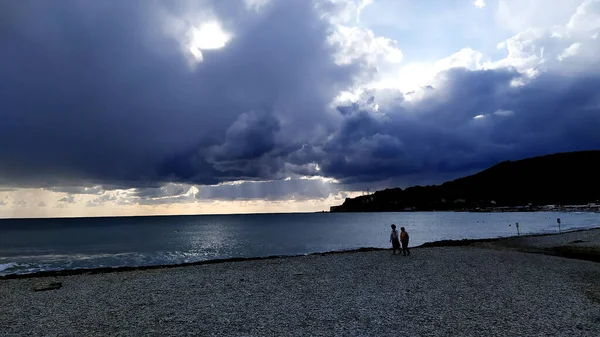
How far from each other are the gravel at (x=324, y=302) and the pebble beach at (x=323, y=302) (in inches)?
2.0

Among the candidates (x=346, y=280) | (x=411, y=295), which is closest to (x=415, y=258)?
(x=346, y=280)

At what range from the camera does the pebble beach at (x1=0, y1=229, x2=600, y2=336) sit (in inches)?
478

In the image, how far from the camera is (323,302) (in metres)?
15.5

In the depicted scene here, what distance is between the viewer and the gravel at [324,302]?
1213 centimetres

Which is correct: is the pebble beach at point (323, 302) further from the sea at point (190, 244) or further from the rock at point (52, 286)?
the sea at point (190, 244)

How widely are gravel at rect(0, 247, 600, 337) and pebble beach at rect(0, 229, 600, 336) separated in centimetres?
5

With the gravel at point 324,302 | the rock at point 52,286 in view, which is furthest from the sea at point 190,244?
the gravel at point 324,302

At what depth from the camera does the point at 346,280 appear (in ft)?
66.8

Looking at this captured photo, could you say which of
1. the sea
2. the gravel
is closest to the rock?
the gravel

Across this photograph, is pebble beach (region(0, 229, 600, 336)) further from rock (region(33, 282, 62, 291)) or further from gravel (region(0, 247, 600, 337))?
rock (region(33, 282, 62, 291))

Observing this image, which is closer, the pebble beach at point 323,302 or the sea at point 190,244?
the pebble beach at point 323,302

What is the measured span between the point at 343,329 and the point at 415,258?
62.4 ft

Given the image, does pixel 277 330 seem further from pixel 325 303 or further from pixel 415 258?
pixel 415 258

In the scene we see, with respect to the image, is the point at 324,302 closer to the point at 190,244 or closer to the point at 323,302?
the point at 323,302
